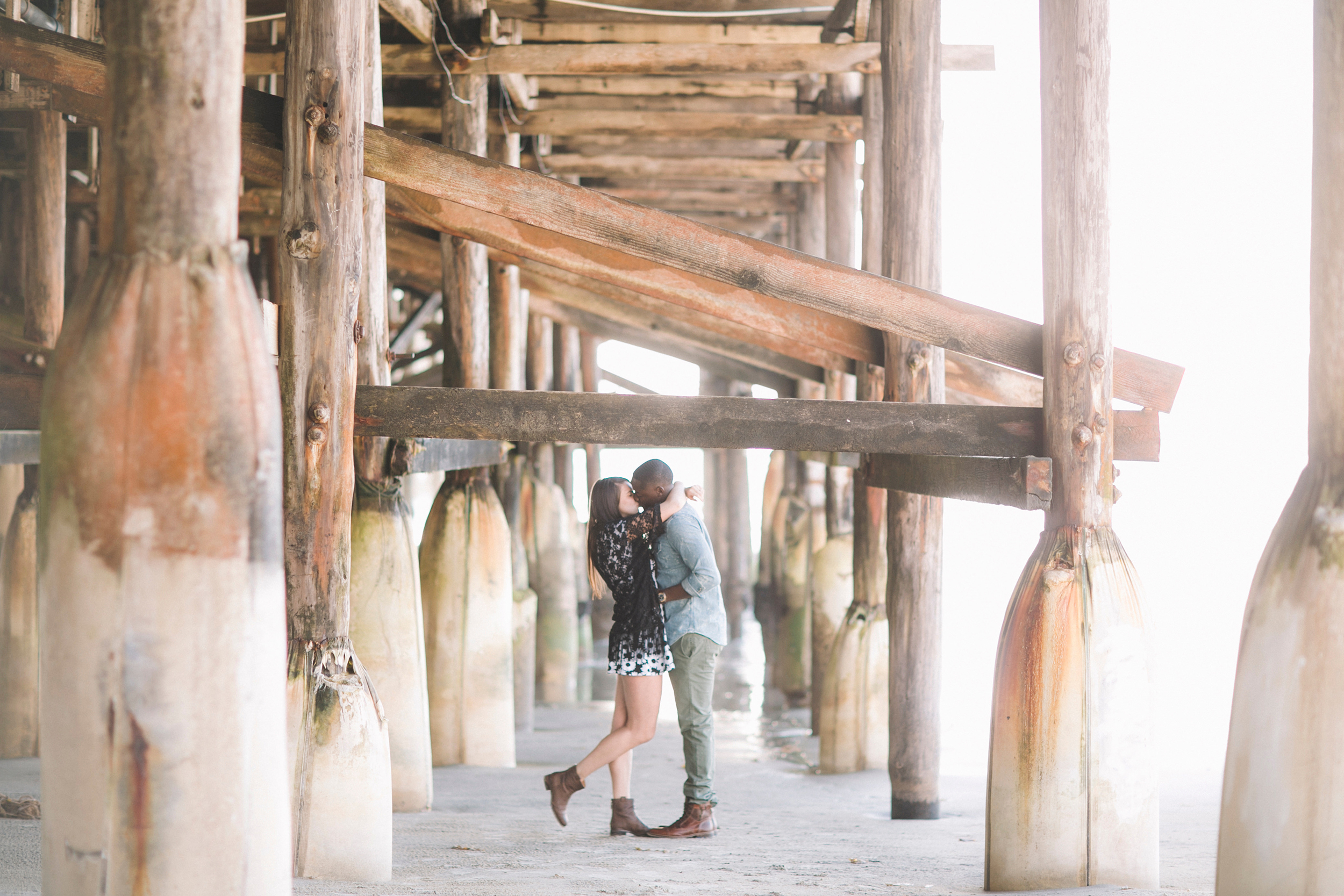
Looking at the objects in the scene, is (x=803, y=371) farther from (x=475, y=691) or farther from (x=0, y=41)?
(x=0, y=41)

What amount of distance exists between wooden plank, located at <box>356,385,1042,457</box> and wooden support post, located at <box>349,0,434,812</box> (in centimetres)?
54

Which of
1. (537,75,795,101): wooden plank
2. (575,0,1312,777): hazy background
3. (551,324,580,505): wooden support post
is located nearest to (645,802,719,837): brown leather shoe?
(537,75,795,101): wooden plank

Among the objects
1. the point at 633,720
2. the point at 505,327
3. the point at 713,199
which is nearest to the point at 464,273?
the point at 505,327

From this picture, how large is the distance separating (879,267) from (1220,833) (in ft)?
14.4

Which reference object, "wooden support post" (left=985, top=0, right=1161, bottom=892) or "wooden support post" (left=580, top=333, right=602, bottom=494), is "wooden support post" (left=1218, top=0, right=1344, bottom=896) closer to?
"wooden support post" (left=985, top=0, right=1161, bottom=892)

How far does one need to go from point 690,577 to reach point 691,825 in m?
1.00

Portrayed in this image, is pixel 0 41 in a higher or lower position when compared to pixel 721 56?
lower

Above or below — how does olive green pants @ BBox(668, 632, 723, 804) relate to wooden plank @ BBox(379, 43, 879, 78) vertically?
below

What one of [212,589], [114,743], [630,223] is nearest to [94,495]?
[212,589]

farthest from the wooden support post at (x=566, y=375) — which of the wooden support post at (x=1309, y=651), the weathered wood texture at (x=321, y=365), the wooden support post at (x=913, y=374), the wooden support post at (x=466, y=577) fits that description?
Result: the wooden support post at (x=1309, y=651)

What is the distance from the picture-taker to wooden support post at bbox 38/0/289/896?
193cm

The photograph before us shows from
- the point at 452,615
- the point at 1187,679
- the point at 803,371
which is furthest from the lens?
the point at 1187,679

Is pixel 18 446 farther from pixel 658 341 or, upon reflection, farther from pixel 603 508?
pixel 658 341

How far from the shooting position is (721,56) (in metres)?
6.75
